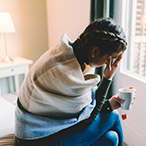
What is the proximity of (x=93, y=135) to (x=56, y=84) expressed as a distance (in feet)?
1.10

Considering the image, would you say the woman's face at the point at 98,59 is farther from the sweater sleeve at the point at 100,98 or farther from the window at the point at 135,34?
the window at the point at 135,34

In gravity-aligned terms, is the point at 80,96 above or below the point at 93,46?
below

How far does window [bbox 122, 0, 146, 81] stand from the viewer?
1.64m

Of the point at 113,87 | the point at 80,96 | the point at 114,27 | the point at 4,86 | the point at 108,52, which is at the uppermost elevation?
the point at 114,27

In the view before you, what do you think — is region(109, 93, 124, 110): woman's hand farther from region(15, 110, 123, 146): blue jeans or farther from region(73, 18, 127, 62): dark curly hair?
region(73, 18, 127, 62): dark curly hair

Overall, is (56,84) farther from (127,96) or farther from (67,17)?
(67,17)

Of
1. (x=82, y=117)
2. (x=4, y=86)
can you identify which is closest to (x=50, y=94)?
(x=82, y=117)

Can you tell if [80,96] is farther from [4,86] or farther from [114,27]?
[4,86]

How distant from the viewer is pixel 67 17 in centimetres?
228

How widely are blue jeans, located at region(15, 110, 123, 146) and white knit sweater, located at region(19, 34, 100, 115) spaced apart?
0.12 meters

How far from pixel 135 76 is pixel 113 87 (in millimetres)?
263

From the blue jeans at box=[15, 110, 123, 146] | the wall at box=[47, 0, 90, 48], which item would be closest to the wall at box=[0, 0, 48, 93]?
the wall at box=[47, 0, 90, 48]

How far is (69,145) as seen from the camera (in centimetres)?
92

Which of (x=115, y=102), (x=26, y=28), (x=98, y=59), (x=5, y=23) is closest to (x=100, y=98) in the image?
(x=115, y=102)
